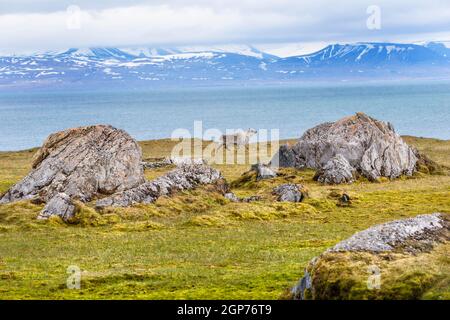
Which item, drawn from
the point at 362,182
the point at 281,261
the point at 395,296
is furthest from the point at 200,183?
the point at 395,296

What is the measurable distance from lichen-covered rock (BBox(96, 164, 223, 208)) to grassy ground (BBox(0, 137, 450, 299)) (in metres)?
1.19

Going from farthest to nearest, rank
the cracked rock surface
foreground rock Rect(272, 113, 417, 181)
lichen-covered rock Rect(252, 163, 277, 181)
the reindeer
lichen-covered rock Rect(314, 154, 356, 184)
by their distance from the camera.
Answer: the reindeer → foreground rock Rect(272, 113, 417, 181) → lichen-covered rock Rect(252, 163, 277, 181) → lichen-covered rock Rect(314, 154, 356, 184) → the cracked rock surface

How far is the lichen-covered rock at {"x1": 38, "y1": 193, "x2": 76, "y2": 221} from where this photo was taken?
4915cm

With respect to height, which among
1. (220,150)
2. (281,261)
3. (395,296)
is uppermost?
(395,296)

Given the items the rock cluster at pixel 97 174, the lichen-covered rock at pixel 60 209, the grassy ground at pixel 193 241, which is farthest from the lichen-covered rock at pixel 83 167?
the lichen-covered rock at pixel 60 209

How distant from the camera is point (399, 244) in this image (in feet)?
74.6

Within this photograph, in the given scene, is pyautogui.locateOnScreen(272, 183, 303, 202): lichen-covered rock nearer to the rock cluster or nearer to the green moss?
the rock cluster

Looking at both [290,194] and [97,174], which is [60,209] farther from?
[290,194]

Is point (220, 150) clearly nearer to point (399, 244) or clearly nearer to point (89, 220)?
point (89, 220)

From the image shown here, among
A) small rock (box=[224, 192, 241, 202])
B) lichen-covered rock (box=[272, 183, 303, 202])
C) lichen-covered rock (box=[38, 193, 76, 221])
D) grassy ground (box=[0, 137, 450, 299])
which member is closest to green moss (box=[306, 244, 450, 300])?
grassy ground (box=[0, 137, 450, 299])

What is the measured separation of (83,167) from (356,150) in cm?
3326

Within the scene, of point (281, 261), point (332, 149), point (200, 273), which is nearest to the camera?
point (200, 273)

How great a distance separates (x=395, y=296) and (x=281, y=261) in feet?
45.9

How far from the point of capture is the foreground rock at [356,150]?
75.6 m
